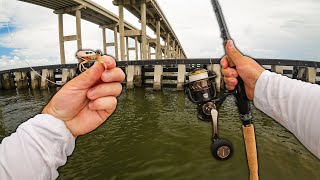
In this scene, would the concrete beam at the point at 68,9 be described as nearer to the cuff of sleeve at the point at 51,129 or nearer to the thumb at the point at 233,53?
the thumb at the point at 233,53

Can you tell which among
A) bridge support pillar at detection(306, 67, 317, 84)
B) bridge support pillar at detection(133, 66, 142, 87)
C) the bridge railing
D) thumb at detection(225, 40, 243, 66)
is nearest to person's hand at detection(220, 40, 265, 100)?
thumb at detection(225, 40, 243, 66)

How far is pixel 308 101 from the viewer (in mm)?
1513

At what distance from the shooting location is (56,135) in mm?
1397

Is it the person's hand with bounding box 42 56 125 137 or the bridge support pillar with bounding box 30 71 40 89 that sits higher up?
the person's hand with bounding box 42 56 125 137

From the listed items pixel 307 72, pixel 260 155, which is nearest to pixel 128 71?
pixel 307 72

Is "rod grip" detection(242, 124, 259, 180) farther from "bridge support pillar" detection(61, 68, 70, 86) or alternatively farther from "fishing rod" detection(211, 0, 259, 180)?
"bridge support pillar" detection(61, 68, 70, 86)

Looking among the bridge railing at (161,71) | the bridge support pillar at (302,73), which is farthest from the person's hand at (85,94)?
the bridge support pillar at (302,73)

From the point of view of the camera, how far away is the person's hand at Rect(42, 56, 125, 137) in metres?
1.48

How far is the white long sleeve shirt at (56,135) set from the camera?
49.4 inches

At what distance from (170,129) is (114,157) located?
8.23 feet

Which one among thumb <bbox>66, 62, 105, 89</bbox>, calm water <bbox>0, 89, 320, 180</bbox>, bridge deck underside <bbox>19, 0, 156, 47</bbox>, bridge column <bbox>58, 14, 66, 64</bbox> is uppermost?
bridge deck underside <bbox>19, 0, 156, 47</bbox>

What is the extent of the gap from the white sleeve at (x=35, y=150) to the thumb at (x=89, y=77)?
0.25m

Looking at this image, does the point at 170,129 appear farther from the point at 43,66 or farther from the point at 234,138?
the point at 43,66

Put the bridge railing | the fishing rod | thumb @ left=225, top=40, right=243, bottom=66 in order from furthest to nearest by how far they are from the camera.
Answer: the bridge railing → the fishing rod → thumb @ left=225, top=40, right=243, bottom=66
